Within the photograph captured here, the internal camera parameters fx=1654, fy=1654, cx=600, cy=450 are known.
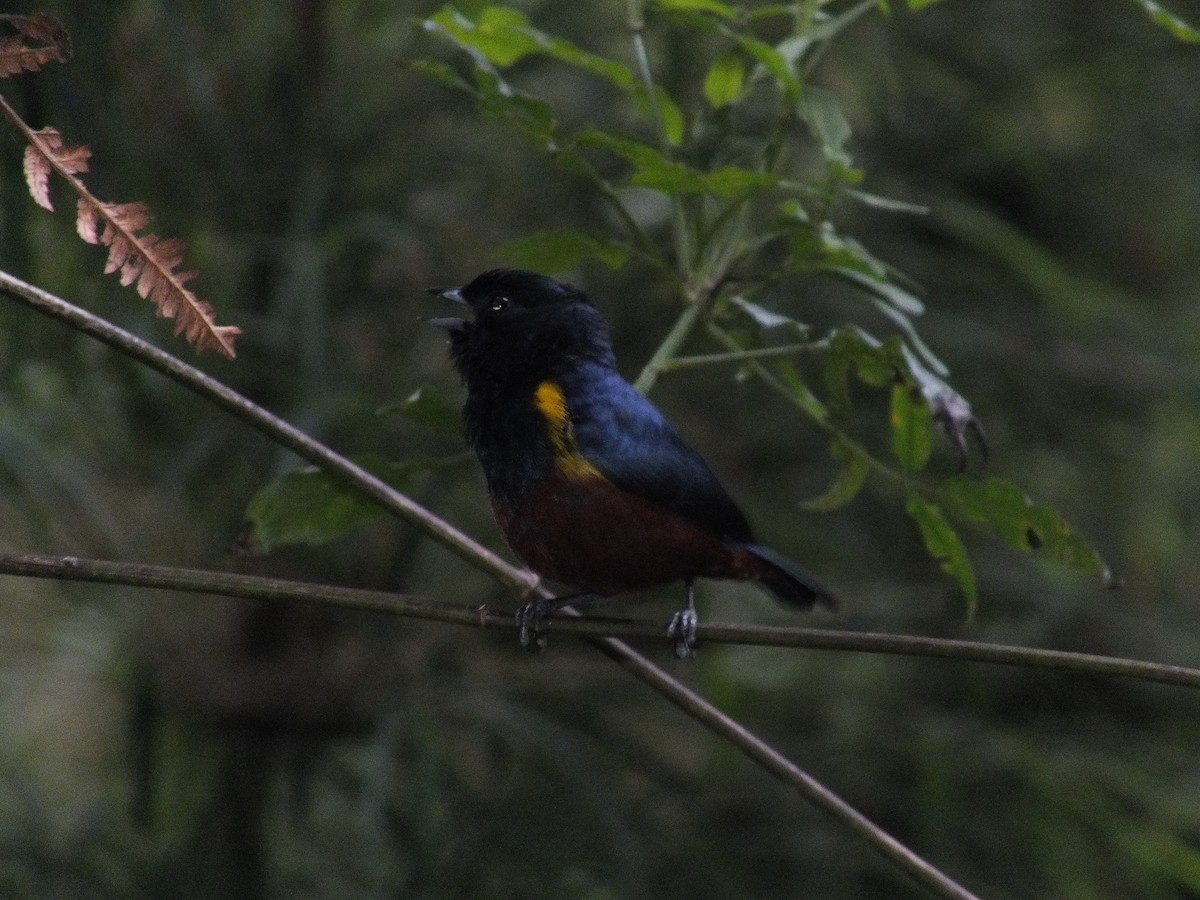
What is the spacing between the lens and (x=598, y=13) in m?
4.50

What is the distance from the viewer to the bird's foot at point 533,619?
2.48 m

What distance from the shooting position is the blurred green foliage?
400 cm

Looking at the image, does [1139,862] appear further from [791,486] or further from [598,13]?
[598,13]

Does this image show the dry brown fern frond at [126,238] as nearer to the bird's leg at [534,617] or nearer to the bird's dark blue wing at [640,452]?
the bird's leg at [534,617]

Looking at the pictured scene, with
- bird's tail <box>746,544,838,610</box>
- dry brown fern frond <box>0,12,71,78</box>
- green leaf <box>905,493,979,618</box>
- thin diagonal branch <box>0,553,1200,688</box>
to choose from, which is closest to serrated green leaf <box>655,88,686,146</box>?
green leaf <box>905,493,979,618</box>

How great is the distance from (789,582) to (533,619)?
649mm

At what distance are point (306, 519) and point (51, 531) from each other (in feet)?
6.11

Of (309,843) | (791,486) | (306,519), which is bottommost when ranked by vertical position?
(309,843)

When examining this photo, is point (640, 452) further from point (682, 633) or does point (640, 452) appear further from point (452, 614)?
point (452, 614)

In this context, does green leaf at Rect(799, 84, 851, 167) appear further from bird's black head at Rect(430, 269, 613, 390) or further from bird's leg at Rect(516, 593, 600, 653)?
bird's leg at Rect(516, 593, 600, 653)

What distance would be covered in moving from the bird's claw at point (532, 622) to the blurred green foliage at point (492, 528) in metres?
1.17

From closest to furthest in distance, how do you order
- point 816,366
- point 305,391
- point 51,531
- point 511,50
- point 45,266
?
point 511,50 → point 45,266 → point 305,391 → point 51,531 → point 816,366

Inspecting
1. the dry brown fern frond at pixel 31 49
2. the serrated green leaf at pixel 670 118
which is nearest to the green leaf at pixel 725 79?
the serrated green leaf at pixel 670 118

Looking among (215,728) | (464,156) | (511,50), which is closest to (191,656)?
(215,728)
